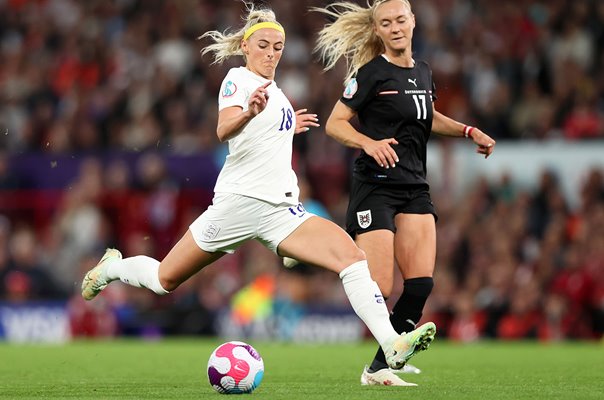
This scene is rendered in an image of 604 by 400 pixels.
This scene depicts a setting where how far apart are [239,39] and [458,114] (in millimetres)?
9304

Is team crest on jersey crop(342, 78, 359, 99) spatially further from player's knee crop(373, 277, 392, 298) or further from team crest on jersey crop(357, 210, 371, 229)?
player's knee crop(373, 277, 392, 298)

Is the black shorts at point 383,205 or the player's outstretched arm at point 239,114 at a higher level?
the player's outstretched arm at point 239,114

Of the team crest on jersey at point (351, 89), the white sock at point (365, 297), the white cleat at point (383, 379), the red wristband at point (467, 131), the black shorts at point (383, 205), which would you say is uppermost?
the team crest on jersey at point (351, 89)

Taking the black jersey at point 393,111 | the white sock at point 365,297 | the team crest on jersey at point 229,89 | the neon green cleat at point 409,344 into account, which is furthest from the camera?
the black jersey at point 393,111

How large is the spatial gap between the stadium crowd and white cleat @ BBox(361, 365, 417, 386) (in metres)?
7.51

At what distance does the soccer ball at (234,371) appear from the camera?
730cm

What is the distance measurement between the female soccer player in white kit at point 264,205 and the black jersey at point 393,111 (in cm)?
64

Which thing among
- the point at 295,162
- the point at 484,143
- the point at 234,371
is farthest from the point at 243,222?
the point at 295,162

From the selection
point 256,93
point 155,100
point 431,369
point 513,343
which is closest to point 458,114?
point 513,343

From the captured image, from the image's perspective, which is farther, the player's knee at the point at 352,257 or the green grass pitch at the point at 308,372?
the player's knee at the point at 352,257

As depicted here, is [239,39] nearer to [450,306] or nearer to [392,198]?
[392,198]

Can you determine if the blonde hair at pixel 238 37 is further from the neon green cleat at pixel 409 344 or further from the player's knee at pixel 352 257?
the neon green cleat at pixel 409 344

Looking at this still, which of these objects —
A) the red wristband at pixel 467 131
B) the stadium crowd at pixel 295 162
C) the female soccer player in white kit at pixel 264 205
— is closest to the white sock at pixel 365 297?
the female soccer player in white kit at pixel 264 205

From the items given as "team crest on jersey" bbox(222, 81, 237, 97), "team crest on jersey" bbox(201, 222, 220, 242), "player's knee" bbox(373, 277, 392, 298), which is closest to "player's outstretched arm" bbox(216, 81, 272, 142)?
"team crest on jersey" bbox(222, 81, 237, 97)
